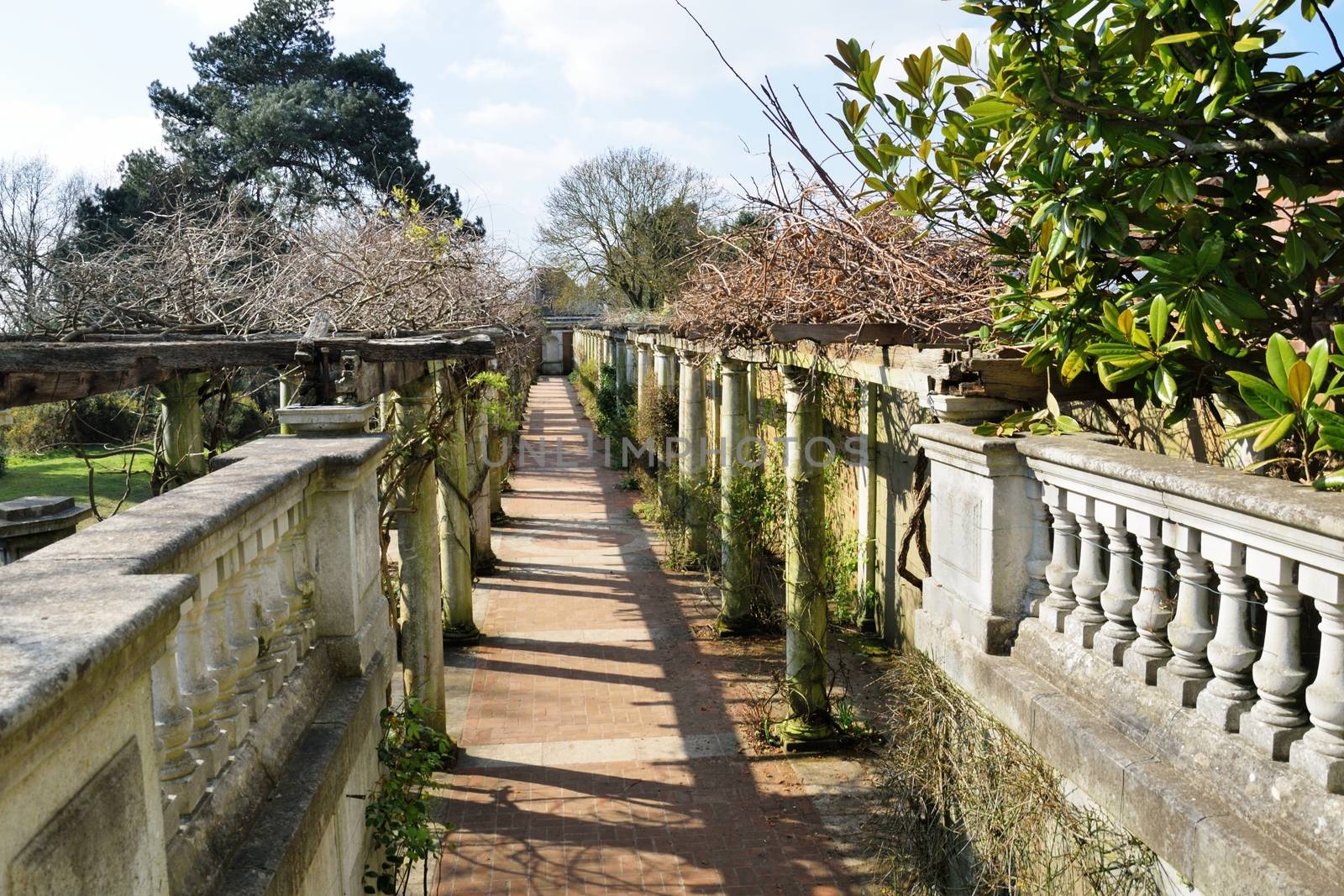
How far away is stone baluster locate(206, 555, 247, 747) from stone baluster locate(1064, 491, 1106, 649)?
97.2 inches

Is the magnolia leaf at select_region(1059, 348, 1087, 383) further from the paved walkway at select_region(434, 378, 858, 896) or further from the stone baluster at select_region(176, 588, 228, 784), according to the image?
the paved walkway at select_region(434, 378, 858, 896)

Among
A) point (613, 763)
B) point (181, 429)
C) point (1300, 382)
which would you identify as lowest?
point (613, 763)

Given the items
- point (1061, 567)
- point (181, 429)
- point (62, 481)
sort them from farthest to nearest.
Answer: point (62, 481)
point (181, 429)
point (1061, 567)

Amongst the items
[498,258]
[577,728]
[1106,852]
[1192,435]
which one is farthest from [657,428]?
[1106,852]

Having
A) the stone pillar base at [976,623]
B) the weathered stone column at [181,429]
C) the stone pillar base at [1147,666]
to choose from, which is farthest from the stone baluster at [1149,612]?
the weathered stone column at [181,429]

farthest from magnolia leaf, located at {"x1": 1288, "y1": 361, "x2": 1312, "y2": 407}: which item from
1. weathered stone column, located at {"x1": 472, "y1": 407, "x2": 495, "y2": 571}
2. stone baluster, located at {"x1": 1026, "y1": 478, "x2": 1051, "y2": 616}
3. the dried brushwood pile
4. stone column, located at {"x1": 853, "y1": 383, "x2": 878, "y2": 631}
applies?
weathered stone column, located at {"x1": 472, "y1": 407, "x2": 495, "y2": 571}

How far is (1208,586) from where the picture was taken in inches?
107

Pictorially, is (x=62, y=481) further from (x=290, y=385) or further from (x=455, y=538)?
(x=290, y=385)

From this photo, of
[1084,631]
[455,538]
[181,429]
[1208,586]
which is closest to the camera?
[1208,586]

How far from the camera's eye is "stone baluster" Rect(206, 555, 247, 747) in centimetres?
264

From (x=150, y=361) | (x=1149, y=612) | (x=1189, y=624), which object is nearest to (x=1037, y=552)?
(x=1149, y=612)

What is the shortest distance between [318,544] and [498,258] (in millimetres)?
10164

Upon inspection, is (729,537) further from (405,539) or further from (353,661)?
(353,661)

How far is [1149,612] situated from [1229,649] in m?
0.36
